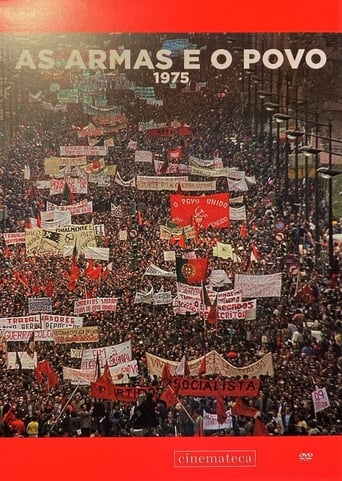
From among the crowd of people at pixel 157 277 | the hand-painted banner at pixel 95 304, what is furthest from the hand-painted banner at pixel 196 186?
the hand-painted banner at pixel 95 304

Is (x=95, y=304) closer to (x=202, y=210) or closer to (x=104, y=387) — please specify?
(x=104, y=387)

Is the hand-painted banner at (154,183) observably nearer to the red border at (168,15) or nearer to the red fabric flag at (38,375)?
the red border at (168,15)

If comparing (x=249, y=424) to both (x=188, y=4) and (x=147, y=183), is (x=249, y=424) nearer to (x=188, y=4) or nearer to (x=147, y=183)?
(x=147, y=183)

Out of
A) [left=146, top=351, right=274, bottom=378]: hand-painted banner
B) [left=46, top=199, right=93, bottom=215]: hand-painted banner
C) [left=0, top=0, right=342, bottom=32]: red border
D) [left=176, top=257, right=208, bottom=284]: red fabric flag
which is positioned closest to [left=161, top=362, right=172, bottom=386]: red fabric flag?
[left=146, top=351, right=274, bottom=378]: hand-painted banner

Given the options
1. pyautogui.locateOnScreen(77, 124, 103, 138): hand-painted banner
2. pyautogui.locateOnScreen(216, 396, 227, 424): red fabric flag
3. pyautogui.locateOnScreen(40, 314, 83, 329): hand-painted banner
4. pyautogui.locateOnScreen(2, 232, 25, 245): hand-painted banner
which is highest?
pyautogui.locateOnScreen(77, 124, 103, 138): hand-painted banner

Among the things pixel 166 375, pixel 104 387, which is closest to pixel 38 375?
pixel 104 387

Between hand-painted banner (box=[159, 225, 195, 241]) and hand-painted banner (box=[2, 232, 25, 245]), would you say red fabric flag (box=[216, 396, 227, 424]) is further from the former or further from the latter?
hand-painted banner (box=[2, 232, 25, 245])
